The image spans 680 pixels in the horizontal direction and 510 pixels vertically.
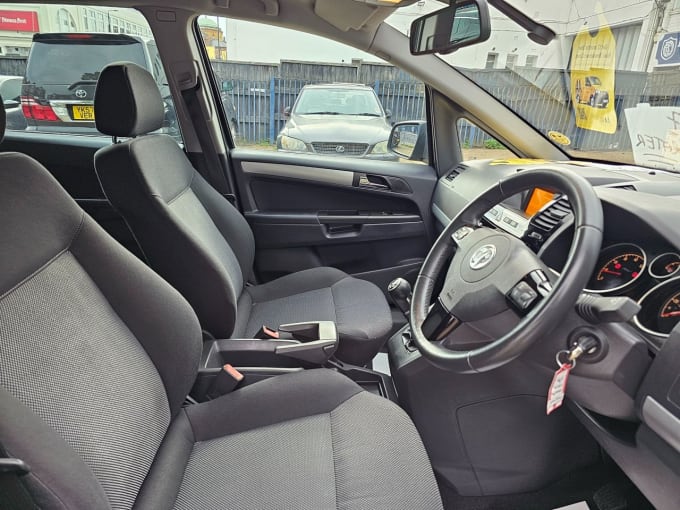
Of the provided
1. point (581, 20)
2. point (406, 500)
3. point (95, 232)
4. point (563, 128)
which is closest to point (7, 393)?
point (95, 232)

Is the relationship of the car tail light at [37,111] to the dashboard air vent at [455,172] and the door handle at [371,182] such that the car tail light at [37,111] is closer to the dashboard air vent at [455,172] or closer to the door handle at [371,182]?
the door handle at [371,182]

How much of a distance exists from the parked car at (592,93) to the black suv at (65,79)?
168cm

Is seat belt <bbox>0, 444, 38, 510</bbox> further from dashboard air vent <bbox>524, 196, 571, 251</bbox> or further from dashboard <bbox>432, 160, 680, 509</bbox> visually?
dashboard air vent <bbox>524, 196, 571, 251</bbox>

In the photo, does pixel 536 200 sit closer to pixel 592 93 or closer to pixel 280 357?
pixel 592 93

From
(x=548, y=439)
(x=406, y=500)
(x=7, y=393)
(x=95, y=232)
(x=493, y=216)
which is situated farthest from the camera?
(x=493, y=216)

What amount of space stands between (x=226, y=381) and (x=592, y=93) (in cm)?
164

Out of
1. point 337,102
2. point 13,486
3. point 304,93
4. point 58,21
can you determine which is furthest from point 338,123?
point 13,486

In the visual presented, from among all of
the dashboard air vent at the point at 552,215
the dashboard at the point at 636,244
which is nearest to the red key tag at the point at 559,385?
the dashboard at the point at 636,244

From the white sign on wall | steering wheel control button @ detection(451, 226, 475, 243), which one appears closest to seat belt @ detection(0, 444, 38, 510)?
steering wheel control button @ detection(451, 226, 475, 243)

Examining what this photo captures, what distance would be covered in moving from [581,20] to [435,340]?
154 cm

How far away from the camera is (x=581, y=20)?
198cm

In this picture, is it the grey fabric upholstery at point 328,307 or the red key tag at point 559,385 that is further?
the grey fabric upholstery at point 328,307

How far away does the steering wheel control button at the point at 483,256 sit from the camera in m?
1.06

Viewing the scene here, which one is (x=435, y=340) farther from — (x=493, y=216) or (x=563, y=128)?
(x=563, y=128)
